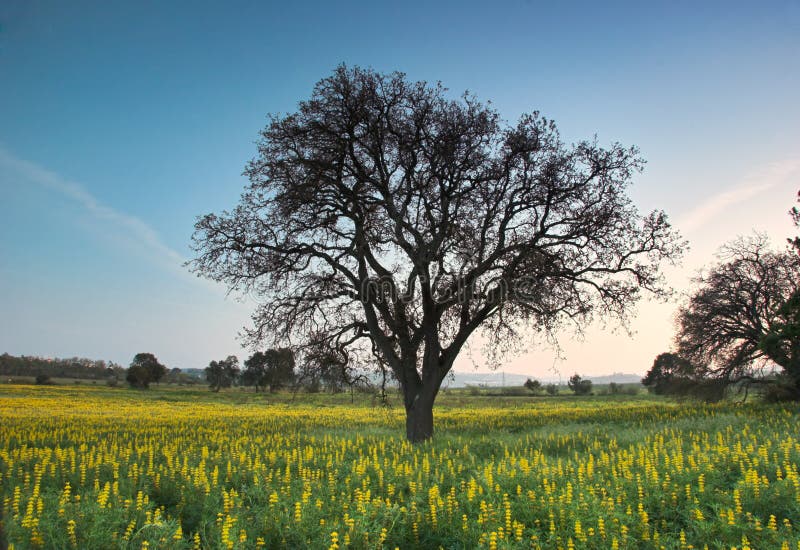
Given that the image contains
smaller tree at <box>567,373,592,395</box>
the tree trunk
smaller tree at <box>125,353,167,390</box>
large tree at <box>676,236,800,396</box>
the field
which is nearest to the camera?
the field

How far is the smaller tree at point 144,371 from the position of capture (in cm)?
8856

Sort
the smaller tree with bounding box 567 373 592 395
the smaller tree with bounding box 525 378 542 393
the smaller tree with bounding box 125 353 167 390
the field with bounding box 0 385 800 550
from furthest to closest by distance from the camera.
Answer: the smaller tree with bounding box 525 378 542 393
the smaller tree with bounding box 567 373 592 395
the smaller tree with bounding box 125 353 167 390
the field with bounding box 0 385 800 550

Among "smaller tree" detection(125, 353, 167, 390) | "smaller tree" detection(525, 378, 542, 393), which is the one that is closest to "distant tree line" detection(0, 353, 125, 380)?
"smaller tree" detection(125, 353, 167, 390)

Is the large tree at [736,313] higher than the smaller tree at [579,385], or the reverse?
the large tree at [736,313]

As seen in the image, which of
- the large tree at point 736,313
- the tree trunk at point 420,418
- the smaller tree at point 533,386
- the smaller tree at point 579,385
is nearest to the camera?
the tree trunk at point 420,418

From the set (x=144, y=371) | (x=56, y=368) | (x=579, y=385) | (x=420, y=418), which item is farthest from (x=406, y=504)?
(x=56, y=368)

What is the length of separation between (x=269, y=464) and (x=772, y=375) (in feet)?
127

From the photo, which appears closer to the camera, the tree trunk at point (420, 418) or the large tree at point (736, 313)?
the tree trunk at point (420, 418)

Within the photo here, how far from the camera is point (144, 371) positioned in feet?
292

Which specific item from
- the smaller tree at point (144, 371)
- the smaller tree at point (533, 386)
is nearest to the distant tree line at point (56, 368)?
the smaller tree at point (144, 371)

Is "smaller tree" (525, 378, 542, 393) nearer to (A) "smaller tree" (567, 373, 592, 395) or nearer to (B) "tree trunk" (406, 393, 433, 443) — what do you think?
(A) "smaller tree" (567, 373, 592, 395)

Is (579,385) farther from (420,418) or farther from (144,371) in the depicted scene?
(420,418)

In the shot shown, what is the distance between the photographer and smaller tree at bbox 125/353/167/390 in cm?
8856

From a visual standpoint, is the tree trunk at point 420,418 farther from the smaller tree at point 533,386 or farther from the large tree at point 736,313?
the smaller tree at point 533,386
